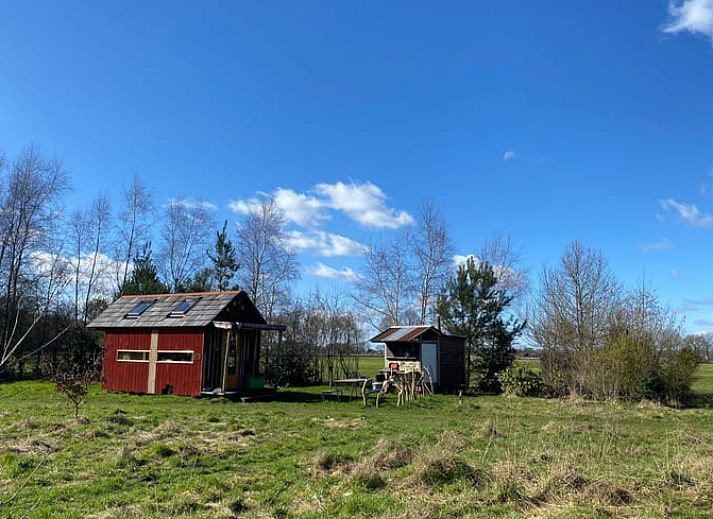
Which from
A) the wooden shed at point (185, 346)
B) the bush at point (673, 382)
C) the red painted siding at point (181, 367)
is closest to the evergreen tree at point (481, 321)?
the bush at point (673, 382)

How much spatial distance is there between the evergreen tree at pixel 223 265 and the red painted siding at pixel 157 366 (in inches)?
368

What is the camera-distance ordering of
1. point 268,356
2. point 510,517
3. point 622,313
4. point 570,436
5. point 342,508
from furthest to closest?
point 268,356 → point 622,313 → point 570,436 → point 342,508 → point 510,517

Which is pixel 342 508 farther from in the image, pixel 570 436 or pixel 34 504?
pixel 570 436

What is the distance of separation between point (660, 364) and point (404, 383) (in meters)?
9.57

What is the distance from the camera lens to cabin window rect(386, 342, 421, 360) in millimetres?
23766

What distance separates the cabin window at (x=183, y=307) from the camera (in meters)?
19.9

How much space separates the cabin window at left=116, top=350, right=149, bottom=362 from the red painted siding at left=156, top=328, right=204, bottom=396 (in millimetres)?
696

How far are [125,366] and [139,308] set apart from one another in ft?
7.71

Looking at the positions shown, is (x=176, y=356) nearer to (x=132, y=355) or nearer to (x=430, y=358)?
(x=132, y=355)

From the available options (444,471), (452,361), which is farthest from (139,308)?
(444,471)

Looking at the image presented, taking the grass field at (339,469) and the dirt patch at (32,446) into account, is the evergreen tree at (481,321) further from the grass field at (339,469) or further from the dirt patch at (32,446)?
the dirt patch at (32,446)

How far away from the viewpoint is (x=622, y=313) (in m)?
21.4

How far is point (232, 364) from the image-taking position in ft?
64.8

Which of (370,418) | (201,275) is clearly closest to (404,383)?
(370,418)
